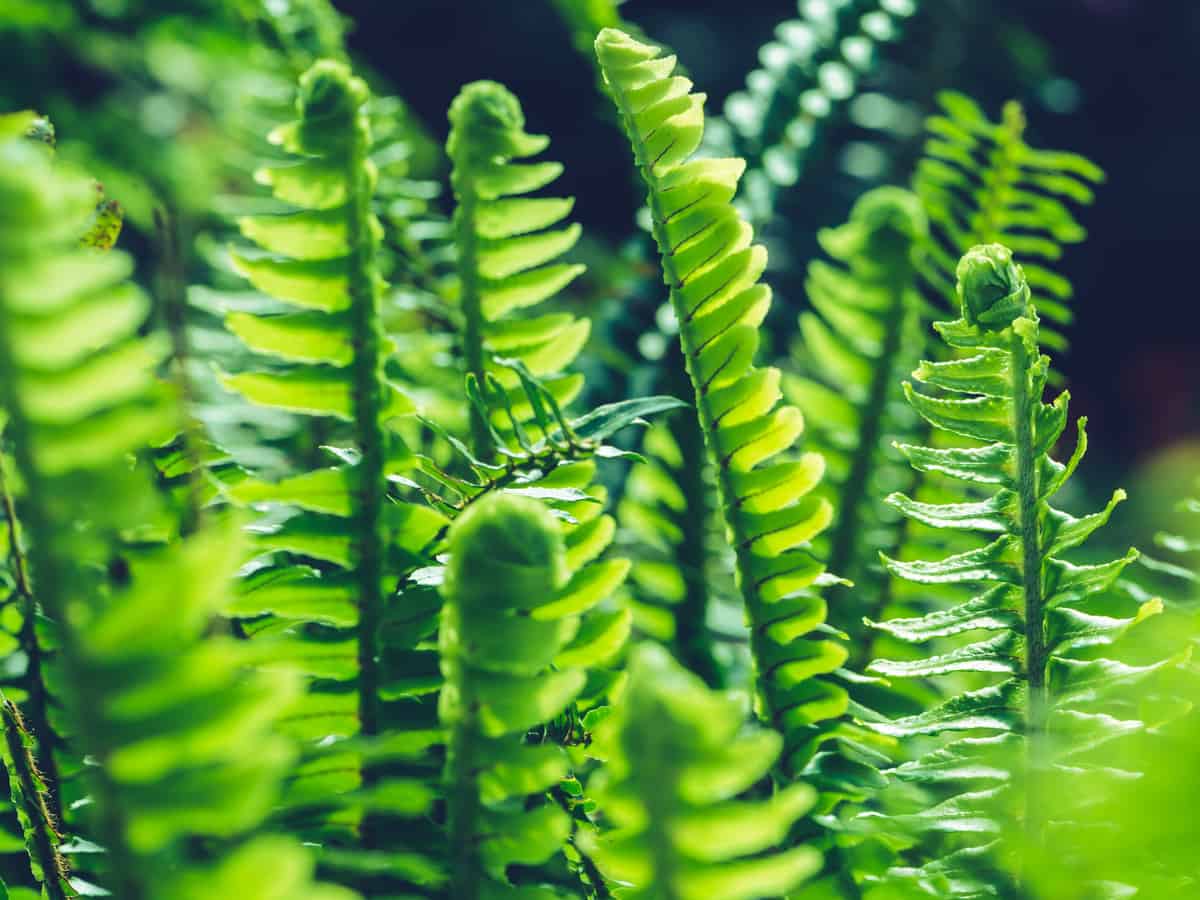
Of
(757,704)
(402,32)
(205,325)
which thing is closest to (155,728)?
(757,704)

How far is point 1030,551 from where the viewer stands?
588 millimetres

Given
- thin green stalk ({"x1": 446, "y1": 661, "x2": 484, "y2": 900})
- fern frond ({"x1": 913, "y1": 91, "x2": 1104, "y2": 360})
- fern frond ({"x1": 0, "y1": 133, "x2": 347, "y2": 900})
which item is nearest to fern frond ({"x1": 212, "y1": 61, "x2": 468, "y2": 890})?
thin green stalk ({"x1": 446, "y1": 661, "x2": 484, "y2": 900})

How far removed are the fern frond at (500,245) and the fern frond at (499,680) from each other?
10.9 inches

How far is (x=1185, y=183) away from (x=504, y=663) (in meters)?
3.87

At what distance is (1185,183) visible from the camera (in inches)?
146

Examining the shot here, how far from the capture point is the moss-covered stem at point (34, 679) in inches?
24.1

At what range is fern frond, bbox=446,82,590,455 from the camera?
727 millimetres

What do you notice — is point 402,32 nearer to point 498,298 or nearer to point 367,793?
point 498,298

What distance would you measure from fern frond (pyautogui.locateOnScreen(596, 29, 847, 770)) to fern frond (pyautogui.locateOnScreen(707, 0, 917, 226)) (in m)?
0.54

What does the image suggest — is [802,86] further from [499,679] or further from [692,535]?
[499,679]

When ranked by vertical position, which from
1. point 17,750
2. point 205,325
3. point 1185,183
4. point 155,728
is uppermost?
point 1185,183

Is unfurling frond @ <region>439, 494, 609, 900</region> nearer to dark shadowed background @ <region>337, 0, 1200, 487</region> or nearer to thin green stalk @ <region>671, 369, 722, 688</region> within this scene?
thin green stalk @ <region>671, 369, 722, 688</region>

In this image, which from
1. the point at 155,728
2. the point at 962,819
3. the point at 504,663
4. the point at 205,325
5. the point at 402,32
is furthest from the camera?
the point at 402,32

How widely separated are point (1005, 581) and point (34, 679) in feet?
1.74
